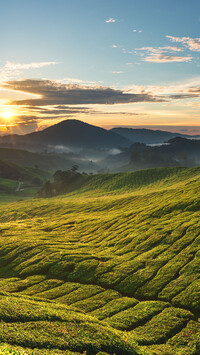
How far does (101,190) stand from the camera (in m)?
183

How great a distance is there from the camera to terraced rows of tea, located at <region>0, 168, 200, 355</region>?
31016 mm

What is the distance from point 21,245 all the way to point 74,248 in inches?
589

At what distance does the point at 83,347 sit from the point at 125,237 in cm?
4535

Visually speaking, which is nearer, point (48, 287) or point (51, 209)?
point (48, 287)

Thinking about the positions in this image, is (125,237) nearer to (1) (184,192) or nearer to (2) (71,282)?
(2) (71,282)

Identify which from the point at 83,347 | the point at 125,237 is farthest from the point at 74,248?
the point at 83,347

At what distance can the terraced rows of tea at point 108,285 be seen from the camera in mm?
31016

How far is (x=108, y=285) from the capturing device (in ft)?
167

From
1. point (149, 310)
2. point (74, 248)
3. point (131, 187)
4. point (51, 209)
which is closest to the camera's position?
point (149, 310)

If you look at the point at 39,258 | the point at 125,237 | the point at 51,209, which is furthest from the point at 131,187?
the point at 39,258

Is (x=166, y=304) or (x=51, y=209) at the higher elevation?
(x=166, y=304)

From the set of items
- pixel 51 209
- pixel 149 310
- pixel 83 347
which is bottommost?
pixel 51 209

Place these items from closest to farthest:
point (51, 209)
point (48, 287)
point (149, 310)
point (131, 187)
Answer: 1. point (149, 310)
2. point (48, 287)
3. point (51, 209)
4. point (131, 187)

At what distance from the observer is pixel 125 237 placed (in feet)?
242
